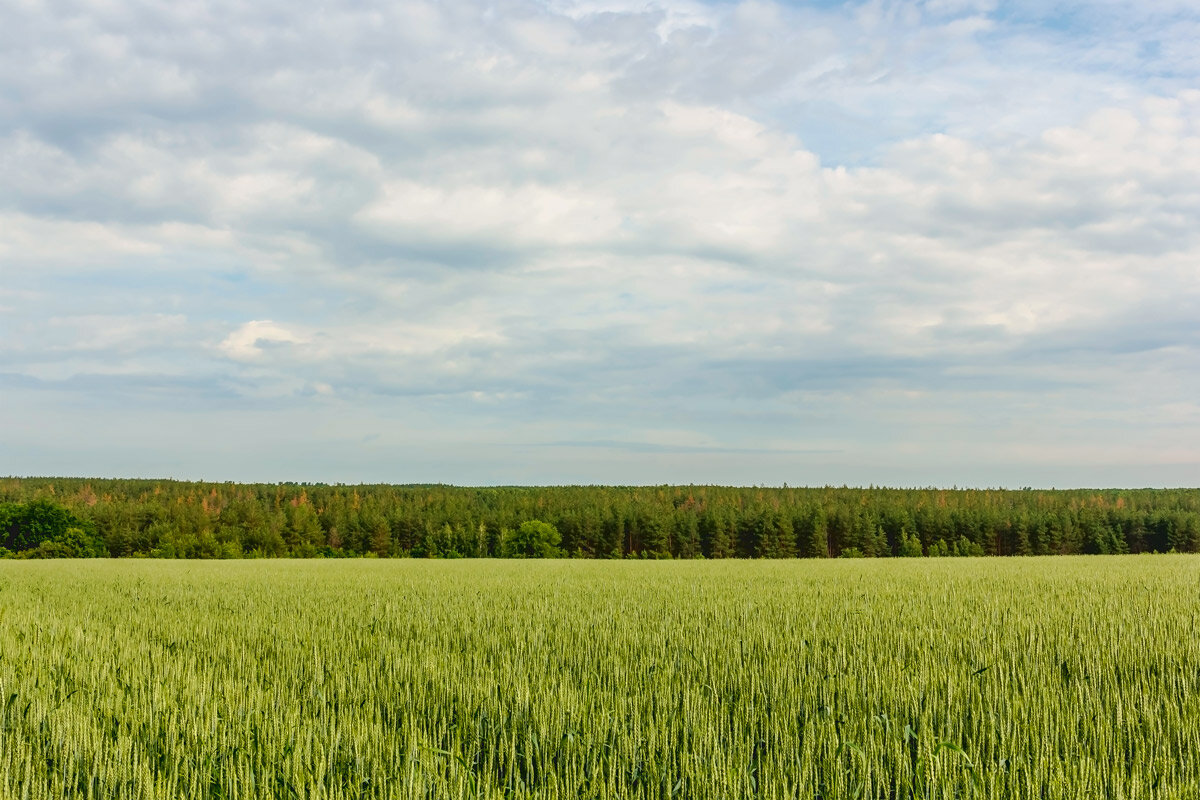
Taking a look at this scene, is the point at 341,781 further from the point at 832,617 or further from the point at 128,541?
the point at 128,541

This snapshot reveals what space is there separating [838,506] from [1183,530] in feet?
127

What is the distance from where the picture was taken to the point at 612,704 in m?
7.91

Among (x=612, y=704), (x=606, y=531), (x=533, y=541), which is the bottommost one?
(x=533, y=541)

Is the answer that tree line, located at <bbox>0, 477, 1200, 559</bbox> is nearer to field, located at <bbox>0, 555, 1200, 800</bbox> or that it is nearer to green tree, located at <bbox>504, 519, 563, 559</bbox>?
green tree, located at <bbox>504, 519, 563, 559</bbox>

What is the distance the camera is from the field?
5.99m

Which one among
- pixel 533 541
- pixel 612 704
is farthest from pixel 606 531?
pixel 612 704

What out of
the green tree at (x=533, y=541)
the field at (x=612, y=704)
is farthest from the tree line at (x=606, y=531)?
the field at (x=612, y=704)

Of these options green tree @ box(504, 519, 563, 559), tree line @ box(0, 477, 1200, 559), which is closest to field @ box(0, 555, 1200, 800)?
green tree @ box(504, 519, 563, 559)

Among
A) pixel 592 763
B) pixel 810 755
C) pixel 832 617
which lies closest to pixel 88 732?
pixel 592 763

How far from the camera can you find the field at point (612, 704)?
19.6 ft

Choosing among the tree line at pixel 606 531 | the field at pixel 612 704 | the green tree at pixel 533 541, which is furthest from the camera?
the tree line at pixel 606 531

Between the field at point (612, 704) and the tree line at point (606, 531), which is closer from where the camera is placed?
the field at point (612, 704)

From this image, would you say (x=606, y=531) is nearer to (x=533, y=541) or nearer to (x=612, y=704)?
(x=533, y=541)

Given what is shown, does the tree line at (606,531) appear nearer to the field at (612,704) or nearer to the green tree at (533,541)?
the green tree at (533,541)
